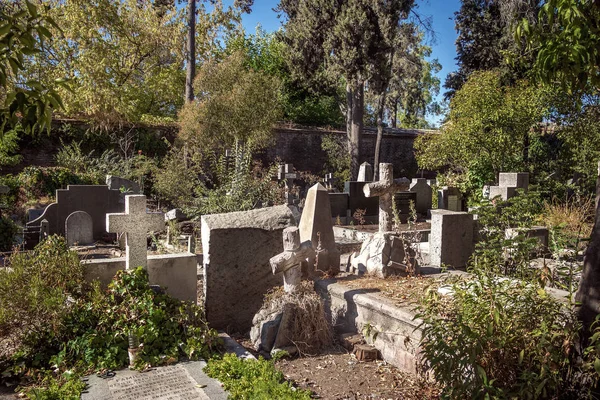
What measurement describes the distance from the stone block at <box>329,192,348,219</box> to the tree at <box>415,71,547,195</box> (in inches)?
183

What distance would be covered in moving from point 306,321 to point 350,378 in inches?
31.2

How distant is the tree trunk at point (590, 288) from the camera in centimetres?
341

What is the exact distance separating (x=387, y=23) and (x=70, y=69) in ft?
47.0

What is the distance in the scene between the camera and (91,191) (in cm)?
1084

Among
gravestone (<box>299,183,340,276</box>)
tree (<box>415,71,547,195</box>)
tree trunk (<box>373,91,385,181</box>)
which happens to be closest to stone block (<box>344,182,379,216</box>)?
tree (<box>415,71,547,195</box>)

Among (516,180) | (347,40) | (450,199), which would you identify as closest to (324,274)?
(516,180)

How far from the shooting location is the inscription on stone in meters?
3.68

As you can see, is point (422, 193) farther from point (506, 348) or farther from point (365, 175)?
point (506, 348)

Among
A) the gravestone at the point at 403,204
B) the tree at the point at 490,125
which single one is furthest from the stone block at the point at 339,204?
the tree at the point at 490,125

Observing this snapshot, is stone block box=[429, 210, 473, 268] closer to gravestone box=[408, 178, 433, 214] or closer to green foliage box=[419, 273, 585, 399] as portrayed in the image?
green foliage box=[419, 273, 585, 399]

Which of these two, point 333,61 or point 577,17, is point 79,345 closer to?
point 577,17

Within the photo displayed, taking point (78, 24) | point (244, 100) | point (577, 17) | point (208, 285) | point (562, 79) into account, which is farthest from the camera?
point (78, 24)

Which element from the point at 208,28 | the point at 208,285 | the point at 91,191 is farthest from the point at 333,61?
the point at 208,285

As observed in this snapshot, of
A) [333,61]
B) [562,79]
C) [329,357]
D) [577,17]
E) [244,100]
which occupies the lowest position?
[329,357]
